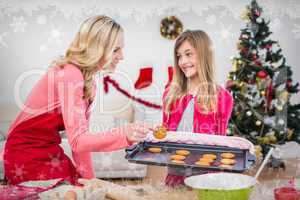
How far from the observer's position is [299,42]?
169cm

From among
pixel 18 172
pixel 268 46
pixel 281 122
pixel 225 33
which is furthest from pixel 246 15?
pixel 18 172

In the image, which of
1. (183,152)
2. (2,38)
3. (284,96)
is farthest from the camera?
(284,96)

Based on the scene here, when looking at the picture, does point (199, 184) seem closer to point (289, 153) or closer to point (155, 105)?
point (155, 105)

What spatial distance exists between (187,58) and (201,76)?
77 mm

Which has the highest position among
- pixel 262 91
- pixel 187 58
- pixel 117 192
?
pixel 187 58

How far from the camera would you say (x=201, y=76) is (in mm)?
1490

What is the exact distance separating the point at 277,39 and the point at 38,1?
3.03 ft

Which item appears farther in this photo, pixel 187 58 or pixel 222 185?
pixel 187 58

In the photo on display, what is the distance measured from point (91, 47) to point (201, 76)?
39 cm

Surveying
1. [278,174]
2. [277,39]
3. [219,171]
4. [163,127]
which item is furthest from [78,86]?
[277,39]

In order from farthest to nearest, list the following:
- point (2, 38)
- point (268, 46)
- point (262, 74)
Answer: point (262, 74) → point (268, 46) → point (2, 38)

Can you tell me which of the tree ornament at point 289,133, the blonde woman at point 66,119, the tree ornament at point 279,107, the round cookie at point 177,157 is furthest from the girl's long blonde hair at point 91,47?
the tree ornament at point 279,107

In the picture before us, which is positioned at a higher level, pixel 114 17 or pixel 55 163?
pixel 114 17

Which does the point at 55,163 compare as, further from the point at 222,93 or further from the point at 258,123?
the point at 258,123
